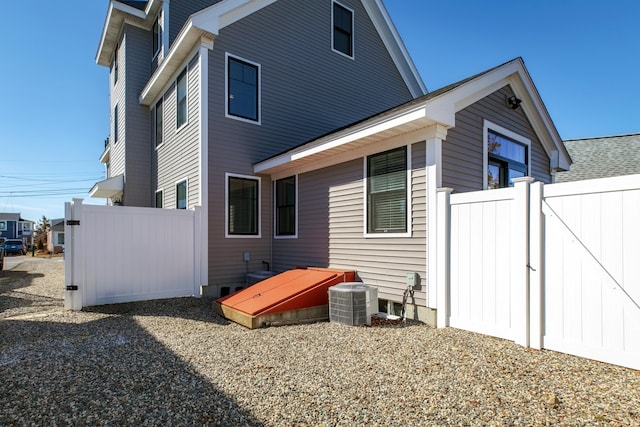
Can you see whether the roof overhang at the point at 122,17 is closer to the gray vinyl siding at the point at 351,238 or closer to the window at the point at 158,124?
the window at the point at 158,124

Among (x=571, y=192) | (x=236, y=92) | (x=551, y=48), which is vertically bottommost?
(x=571, y=192)

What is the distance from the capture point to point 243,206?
882 centimetres

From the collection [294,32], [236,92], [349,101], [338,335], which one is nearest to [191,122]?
[236,92]

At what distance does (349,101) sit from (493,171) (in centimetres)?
550

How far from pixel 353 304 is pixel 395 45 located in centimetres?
1013

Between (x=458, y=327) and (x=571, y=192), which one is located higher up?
(x=571, y=192)

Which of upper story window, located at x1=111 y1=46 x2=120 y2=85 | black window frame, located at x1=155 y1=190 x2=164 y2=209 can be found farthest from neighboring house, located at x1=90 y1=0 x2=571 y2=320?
upper story window, located at x1=111 y1=46 x2=120 y2=85

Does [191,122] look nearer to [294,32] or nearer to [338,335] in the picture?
[294,32]

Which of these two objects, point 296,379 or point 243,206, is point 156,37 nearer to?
point 243,206

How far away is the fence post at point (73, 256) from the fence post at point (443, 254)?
620 cm

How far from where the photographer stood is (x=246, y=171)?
29.0ft

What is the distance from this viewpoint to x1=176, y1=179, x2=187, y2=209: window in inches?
361

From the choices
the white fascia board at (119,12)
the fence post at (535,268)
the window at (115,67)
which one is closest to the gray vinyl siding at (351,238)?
the fence post at (535,268)

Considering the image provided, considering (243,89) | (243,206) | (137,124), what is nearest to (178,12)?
(243,89)
